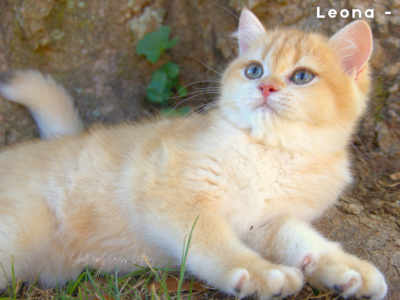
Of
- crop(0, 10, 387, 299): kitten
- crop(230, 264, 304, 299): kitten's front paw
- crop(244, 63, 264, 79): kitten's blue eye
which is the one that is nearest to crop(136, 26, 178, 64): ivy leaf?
crop(0, 10, 387, 299): kitten

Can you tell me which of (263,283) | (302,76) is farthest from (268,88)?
(263,283)

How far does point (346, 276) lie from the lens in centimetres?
161

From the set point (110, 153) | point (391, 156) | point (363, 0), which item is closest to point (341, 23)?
point (363, 0)

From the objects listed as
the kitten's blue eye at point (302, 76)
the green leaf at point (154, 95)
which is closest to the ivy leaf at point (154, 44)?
the green leaf at point (154, 95)

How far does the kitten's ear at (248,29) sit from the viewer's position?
8.07 feet

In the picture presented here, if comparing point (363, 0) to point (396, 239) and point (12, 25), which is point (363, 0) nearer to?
point (396, 239)

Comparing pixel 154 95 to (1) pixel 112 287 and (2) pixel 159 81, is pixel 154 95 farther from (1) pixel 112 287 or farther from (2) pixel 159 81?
(1) pixel 112 287

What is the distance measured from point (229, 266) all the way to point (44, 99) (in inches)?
85.8

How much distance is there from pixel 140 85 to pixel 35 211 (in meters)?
1.77

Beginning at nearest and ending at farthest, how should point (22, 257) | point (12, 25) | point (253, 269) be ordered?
1. point (253, 269)
2. point (22, 257)
3. point (12, 25)

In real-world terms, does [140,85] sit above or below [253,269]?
above

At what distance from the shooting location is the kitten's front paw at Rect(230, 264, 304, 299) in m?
1.49

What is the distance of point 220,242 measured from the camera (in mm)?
1666

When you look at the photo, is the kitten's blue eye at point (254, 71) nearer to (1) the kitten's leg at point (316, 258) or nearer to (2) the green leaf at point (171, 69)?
(1) the kitten's leg at point (316, 258)
